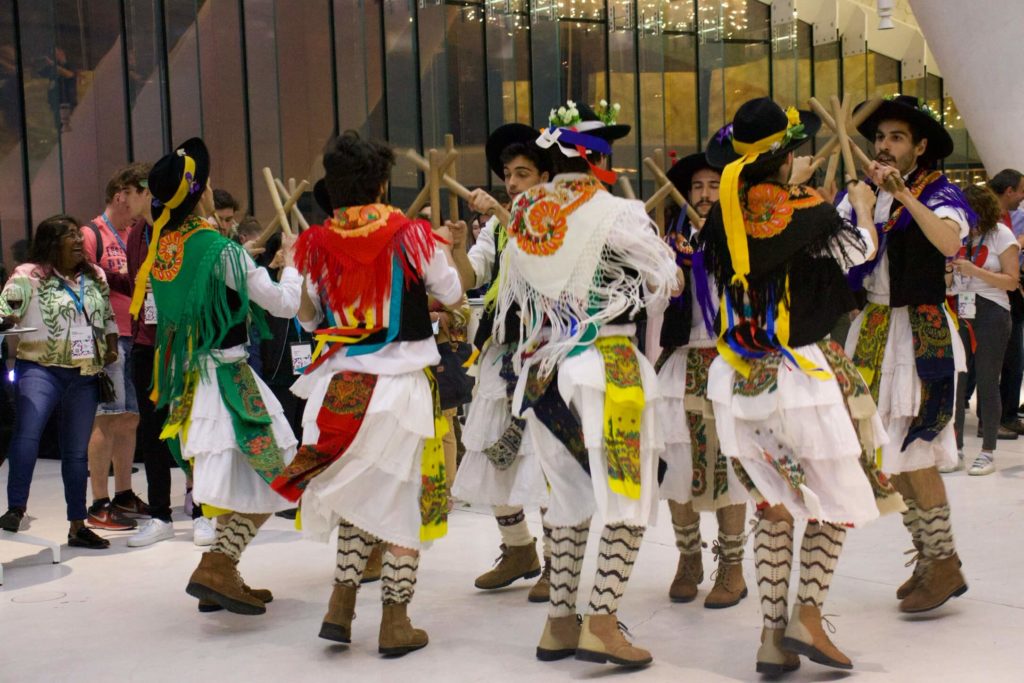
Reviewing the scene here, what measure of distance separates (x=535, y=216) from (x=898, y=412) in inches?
59.9

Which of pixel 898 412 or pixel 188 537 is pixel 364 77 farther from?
pixel 898 412

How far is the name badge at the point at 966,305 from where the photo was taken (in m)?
7.32

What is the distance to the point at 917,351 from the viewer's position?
4332 millimetres

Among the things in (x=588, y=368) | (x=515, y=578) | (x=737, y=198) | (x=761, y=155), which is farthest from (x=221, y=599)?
(x=761, y=155)

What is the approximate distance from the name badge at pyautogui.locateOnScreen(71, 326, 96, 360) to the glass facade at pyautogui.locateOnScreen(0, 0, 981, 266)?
4.58 metres

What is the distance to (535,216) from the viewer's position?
393 cm

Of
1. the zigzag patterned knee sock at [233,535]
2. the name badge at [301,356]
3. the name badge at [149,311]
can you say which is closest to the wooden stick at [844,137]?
the zigzag patterned knee sock at [233,535]

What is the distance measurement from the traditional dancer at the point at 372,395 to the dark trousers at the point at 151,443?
7.24 ft

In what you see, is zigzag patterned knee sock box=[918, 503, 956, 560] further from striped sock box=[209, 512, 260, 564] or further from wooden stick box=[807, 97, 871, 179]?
striped sock box=[209, 512, 260, 564]

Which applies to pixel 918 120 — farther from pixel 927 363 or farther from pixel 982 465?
pixel 982 465

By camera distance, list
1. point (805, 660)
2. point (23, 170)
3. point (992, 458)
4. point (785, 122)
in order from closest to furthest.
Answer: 1. point (785, 122)
2. point (805, 660)
3. point (992, 458)
4. point (23, 170)

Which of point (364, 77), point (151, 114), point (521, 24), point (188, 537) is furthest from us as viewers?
point (521, 24)

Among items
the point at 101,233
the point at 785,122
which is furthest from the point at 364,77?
the point at 785,122

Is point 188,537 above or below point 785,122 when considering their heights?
below
